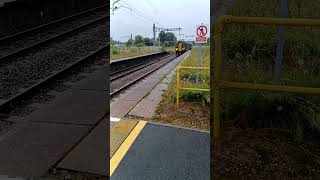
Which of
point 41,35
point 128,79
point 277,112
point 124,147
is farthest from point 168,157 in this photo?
point 41,35

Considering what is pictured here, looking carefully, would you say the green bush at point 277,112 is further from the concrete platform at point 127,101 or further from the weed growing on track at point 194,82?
the concrete platform at point 127,101

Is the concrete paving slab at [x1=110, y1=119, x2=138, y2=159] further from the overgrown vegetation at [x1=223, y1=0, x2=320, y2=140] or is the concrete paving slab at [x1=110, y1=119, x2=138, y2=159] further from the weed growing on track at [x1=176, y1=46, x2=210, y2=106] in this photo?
Result: the overgrown vegetation at [x1=223, y1=0, x2=320, y2=140]

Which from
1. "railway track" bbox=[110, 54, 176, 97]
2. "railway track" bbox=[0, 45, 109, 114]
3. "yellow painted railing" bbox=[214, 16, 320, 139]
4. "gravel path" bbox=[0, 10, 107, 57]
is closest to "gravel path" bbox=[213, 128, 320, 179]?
"yellow painted railing" bbox=[214, 16, 320, 139]

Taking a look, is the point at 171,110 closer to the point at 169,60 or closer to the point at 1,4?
the point at 169,60

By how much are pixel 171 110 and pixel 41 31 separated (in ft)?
31.4

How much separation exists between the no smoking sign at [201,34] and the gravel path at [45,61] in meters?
3.97

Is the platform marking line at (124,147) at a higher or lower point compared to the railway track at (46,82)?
lower

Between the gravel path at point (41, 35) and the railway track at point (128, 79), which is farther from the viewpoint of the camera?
the gravel path at point (41, 35)

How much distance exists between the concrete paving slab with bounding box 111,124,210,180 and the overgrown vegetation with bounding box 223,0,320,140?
0.46m

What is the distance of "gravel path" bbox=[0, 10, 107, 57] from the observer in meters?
9.96

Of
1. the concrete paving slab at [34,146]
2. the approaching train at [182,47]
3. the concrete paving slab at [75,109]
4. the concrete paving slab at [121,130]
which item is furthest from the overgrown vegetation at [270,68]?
the concrete paving slab at [75,109]

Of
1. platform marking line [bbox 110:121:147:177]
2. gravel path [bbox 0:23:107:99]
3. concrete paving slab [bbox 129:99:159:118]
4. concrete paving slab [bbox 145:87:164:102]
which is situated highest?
gravel path [bbox 0:23:107:99]

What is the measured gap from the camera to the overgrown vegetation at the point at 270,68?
3469 millimetres

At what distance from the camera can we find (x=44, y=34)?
39.7ft
